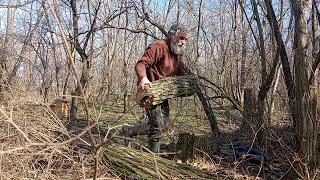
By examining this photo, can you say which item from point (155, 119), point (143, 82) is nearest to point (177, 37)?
point (143, 82)

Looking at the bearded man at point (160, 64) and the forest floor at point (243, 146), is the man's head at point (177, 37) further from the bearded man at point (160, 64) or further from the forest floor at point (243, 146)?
the forest floor at point (243, 146)

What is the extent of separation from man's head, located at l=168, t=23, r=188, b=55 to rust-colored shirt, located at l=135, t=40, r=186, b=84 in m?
0.06

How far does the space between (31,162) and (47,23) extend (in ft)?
30.9

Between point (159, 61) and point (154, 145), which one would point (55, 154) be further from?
point (159, 61)

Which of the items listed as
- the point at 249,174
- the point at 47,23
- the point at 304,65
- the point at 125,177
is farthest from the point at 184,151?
the point at 47,23

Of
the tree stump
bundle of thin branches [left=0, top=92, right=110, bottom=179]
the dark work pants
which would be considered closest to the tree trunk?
the tree stump

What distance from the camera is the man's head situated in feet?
15.2

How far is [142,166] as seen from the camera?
370 cm

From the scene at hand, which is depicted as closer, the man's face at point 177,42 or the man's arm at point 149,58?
the man's arm at point 149,58

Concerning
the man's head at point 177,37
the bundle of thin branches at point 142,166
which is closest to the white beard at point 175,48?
the man's head at point 177,37

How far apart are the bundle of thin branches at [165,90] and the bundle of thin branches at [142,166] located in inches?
24.6

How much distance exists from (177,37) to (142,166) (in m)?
1.67

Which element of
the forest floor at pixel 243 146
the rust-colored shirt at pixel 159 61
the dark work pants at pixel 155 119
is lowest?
the forest floor at pixel 243 146

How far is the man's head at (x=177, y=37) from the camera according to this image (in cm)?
463
